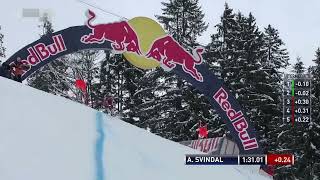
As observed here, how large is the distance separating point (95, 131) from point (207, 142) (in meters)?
7.32

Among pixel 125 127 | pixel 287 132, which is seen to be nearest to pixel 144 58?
pixel 125 127

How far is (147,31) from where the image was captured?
17.9 m

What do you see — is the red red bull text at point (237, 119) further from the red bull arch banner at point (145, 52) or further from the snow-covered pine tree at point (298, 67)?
the snow-covered pine tree at point (298, 67)

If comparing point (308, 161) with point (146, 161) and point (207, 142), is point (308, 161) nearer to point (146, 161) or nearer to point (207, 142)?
point (207, 142)

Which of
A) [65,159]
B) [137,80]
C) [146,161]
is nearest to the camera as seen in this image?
[65,159]

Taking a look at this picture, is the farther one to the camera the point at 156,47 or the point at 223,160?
the point at 156,47

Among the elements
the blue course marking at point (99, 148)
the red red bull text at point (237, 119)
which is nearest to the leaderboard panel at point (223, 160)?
the blue course marking at point (99, 148)

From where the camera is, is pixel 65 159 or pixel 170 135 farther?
pixel 170 135

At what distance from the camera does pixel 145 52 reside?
17844 millimetres

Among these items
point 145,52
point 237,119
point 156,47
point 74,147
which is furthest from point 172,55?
point 74,147

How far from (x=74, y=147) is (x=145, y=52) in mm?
8836

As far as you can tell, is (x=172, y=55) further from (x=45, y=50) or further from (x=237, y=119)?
(x=45, y=50)

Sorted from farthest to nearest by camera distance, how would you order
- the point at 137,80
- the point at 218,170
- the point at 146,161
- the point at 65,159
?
the point at 137,80
the point at 218,170
the point at 146,161
the point at 65,159

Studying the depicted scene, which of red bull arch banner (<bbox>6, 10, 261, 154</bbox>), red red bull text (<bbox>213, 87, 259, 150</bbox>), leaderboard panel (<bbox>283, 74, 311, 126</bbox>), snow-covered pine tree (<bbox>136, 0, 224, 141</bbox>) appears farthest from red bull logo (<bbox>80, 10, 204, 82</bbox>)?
snow-covered pine tree (<bbox>136, 0, 224, 141</bbox>)
